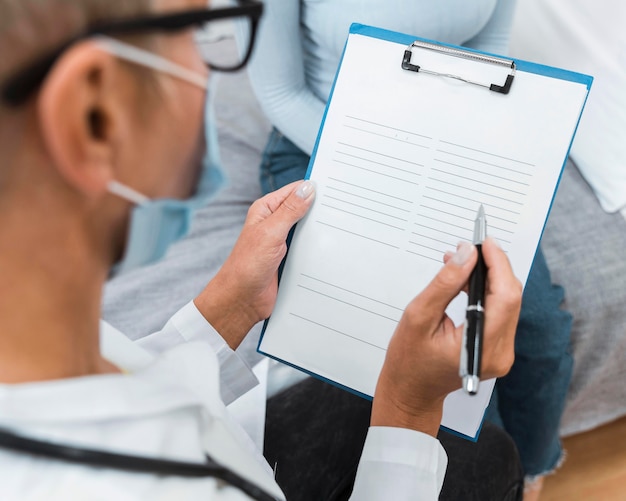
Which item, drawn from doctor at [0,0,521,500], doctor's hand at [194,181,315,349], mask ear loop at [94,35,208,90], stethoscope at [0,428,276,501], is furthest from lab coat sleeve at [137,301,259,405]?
mask ear loop at [94,35,208,90]

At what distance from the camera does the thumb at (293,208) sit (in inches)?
28.0

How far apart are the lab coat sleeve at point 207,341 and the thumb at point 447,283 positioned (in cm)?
28

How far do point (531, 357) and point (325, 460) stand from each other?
39 cm

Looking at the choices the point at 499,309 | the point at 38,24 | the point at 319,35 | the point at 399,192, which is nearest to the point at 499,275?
the point at 499,309

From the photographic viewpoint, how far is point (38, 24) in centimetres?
33

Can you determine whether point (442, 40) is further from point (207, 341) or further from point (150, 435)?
point (150, 435)

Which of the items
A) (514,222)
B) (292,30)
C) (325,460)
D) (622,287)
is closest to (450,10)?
(292,30)

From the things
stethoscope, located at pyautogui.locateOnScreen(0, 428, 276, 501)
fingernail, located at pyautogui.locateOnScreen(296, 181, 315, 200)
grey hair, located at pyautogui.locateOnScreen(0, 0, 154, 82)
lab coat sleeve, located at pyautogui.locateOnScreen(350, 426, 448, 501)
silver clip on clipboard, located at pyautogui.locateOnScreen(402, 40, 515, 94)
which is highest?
silver clip on clipboard, located at pyautogui.locateOnScreen(402, 40, 515, 94)

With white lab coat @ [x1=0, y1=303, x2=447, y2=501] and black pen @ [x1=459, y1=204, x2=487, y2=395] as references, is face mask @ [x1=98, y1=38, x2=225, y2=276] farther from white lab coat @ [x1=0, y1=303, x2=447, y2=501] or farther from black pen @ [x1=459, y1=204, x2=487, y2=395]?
black pen @ [x1=459, y1=204, x2=487, y2=395]

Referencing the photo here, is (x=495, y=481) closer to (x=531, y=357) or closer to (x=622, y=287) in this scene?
(x=531, y=357)

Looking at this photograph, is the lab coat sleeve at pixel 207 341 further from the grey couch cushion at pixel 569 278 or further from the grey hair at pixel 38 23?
the grey hair at pixel 38 23

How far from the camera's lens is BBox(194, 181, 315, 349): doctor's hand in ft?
2.34

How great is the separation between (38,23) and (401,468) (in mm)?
508

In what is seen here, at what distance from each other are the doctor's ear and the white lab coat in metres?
0.15
